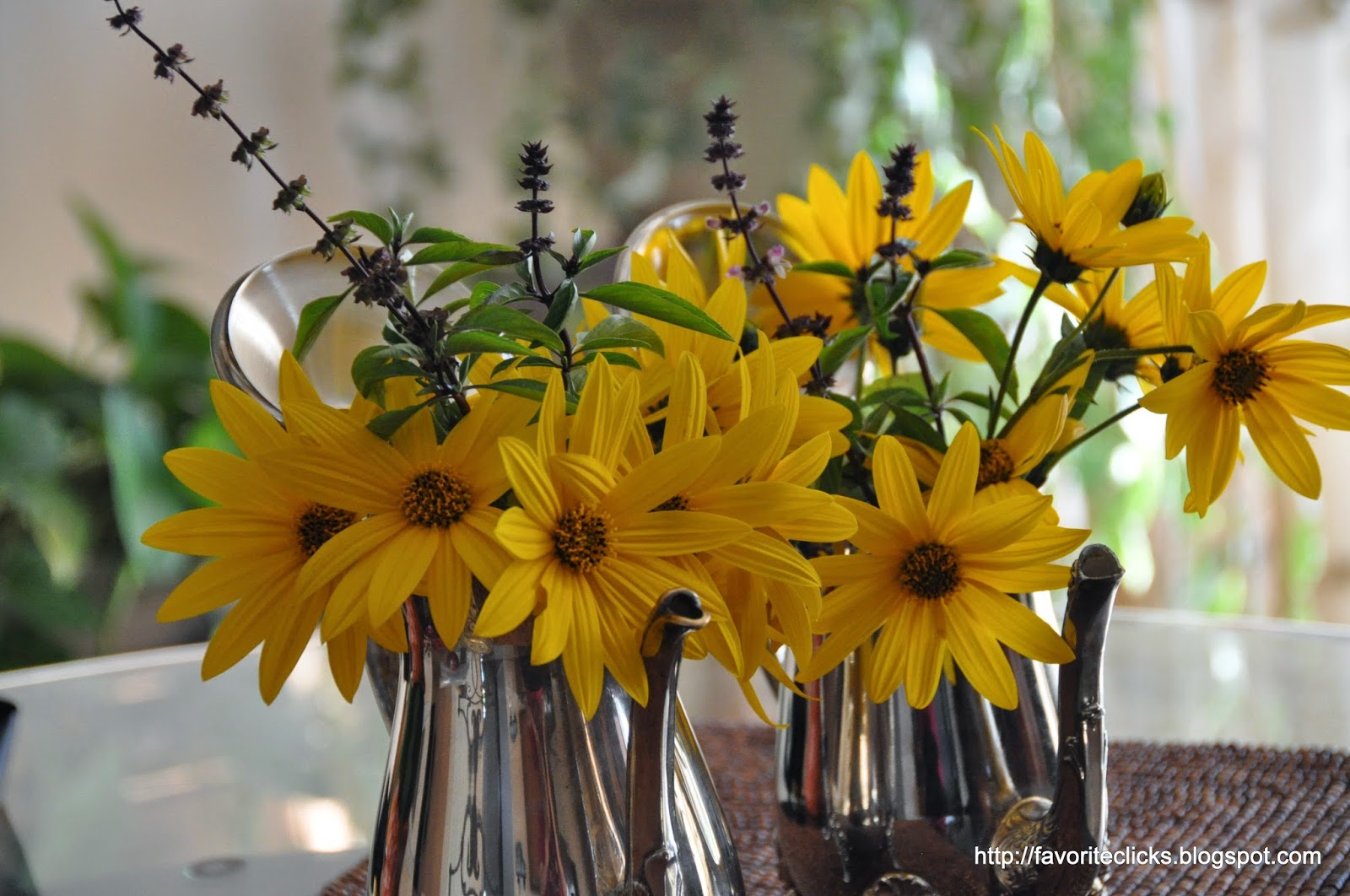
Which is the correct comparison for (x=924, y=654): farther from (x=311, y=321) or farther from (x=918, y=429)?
(x=311, y=321)

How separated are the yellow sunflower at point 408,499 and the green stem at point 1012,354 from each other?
0.54ft

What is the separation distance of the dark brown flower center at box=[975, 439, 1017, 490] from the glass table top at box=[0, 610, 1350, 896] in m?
0.38

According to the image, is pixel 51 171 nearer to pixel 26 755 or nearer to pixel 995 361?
pixel 26 755

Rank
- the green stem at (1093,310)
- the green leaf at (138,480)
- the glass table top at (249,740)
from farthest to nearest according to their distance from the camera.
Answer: the green leaf at (138,480) < the glass table top at (249,740) < the green stem at (1093,310)

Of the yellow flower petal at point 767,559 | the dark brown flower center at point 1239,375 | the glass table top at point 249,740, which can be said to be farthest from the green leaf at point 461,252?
the glass table top at point 249,740

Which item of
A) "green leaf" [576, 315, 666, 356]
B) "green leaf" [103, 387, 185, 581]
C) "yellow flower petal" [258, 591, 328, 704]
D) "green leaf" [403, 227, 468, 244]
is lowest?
"yellow flower petal" [258, 591, 328, 704]

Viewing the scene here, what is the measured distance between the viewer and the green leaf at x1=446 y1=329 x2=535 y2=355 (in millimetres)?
311

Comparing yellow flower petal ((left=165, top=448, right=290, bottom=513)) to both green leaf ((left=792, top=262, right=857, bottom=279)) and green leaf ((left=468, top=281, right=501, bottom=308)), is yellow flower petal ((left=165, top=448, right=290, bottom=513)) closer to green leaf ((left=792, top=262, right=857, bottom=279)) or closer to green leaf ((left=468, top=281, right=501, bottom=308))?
green leaf ((left=468, top=281, right=501, bottom=308))

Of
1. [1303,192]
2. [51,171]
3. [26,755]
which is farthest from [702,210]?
[51,171]

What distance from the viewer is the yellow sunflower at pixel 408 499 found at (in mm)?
302

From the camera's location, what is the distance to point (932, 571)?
14.2 inches

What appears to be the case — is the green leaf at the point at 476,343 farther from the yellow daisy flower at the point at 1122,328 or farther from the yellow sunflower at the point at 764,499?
the yellow daisy flower at the point at 1122,328

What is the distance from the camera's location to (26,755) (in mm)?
762

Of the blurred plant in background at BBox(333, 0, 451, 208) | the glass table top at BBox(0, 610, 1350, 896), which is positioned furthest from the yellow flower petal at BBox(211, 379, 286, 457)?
the blurred plant in background at BBox(333, 0, 451, 208)
